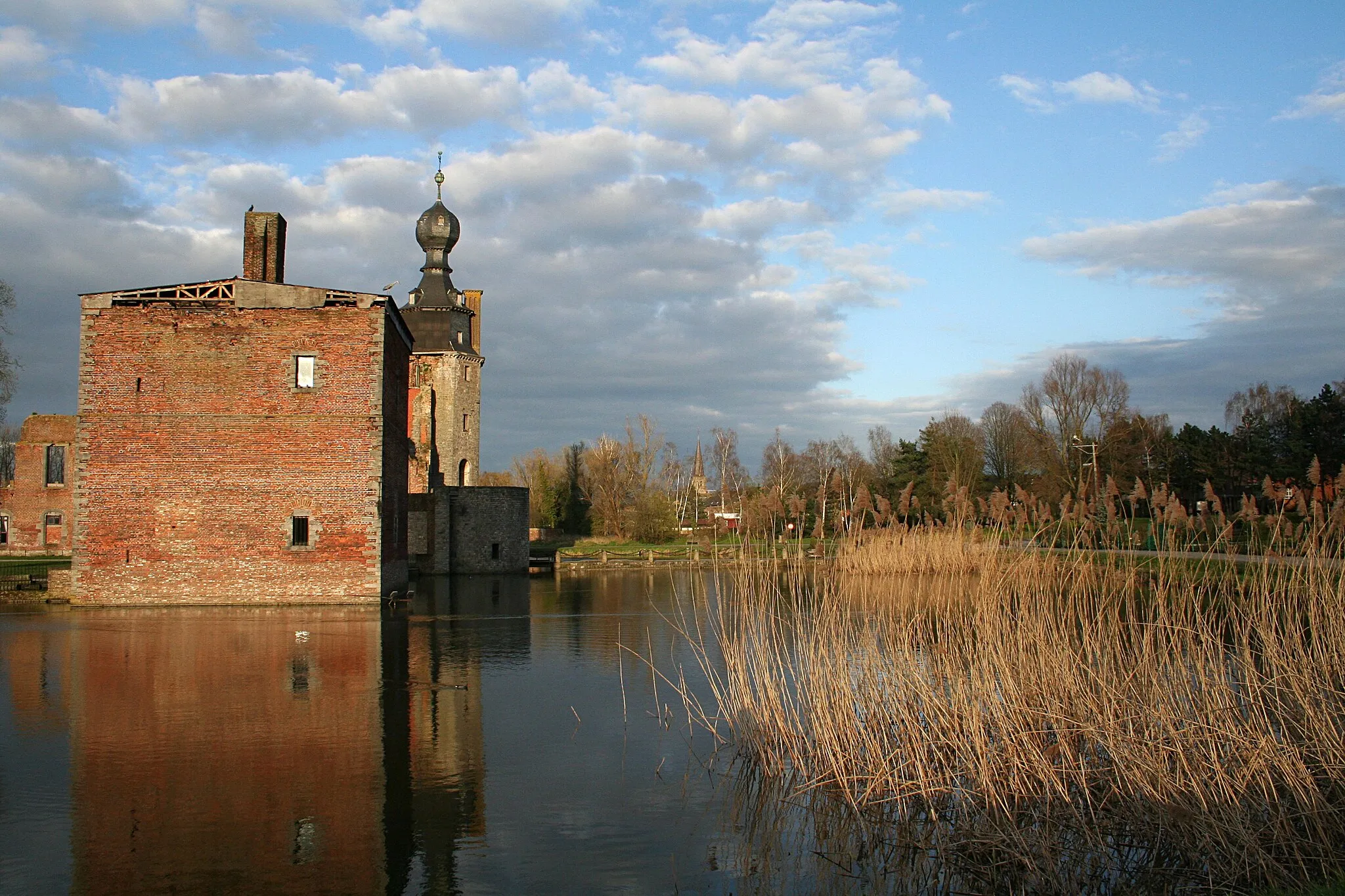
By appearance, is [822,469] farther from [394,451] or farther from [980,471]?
[980,471]

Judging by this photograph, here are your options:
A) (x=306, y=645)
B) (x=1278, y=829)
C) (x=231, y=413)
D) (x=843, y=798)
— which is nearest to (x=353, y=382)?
(x=231, y=413)

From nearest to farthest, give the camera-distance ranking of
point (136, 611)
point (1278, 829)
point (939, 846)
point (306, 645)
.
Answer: point (1278, 829), point (939, 846), point (306, 645), point (136, 611)

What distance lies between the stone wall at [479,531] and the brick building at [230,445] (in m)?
14.9

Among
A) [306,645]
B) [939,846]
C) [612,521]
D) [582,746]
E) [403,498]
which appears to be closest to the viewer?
[939,846]

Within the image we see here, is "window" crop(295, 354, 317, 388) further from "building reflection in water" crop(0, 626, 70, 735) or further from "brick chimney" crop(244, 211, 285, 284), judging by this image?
"building reflection in water" crop(0, 626, 70, 735)

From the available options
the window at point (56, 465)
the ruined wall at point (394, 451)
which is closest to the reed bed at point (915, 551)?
the ruined wall at point (394, 451)

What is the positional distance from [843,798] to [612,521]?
5284 cm

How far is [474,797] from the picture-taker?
714 centimetres

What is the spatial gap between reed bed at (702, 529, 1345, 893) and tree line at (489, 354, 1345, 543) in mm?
1429

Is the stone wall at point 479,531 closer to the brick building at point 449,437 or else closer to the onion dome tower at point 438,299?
the brick building at point 449,437

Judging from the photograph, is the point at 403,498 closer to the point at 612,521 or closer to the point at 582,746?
the point at 582,746

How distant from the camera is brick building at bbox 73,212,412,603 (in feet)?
67.3

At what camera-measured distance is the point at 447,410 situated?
1624 inches

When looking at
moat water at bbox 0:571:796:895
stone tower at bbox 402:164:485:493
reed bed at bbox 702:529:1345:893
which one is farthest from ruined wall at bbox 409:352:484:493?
reed bed at bbox 702:529:1345:893
